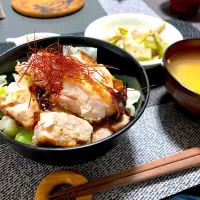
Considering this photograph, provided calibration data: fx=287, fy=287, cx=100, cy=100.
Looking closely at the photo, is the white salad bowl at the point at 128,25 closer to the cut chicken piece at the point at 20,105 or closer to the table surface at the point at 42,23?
the table surface at the point at 42,23

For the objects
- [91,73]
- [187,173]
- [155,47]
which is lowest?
[187,173]

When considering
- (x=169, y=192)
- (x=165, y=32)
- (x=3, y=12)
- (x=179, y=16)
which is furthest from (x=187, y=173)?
(x=3, y=12)

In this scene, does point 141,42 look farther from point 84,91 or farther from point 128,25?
point 84,91

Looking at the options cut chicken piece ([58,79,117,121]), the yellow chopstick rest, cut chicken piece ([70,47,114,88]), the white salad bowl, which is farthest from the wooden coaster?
the yellow chopstick rest

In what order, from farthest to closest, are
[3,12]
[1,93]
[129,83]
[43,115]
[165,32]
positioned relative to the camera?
[3,12]
[165,32]
[129,83]
[1,93]
[43,115]

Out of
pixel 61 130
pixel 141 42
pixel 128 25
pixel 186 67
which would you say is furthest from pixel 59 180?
pixel 128 25

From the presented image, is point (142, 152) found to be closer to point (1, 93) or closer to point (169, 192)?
point (169, 192)

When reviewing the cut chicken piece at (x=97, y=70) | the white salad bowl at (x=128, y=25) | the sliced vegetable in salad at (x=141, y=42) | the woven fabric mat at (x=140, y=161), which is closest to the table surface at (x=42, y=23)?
the white salad bowl at (x=128, y=25)
